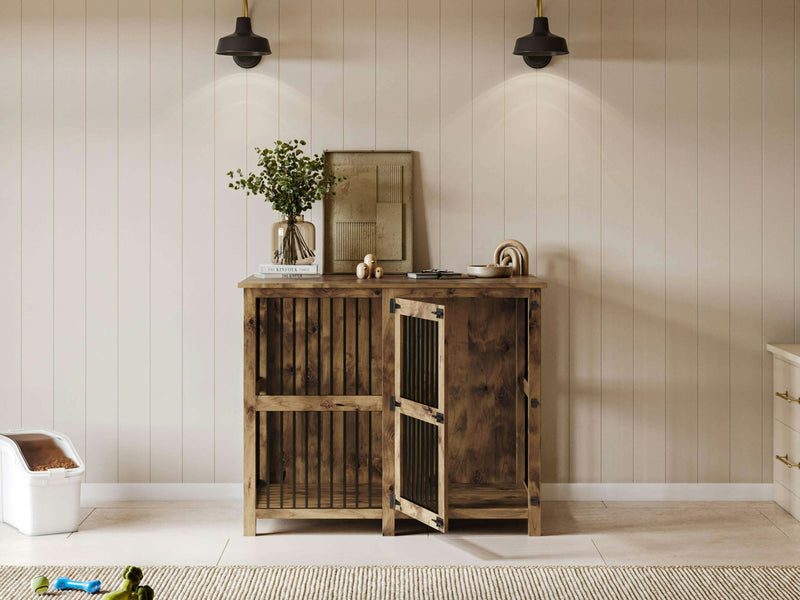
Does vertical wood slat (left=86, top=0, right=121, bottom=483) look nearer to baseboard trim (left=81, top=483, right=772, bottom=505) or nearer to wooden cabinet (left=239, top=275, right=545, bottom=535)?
baseboard trim (left=81, top=483, right=772, bottom=505)

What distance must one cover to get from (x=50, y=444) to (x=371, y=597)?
1.70m

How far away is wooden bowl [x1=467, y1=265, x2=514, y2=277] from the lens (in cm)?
341

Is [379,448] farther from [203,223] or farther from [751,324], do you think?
[751,324]

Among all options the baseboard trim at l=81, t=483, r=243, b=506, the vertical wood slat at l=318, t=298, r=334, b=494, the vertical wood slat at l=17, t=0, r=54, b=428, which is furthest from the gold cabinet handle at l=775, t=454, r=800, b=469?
the vertical wood slat at l=17, t=0, r=54, b=428

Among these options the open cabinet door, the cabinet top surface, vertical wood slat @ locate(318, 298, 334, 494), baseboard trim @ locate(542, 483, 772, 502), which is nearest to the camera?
the open cabinet door

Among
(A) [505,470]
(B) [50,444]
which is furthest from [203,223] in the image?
(A) [505,470]

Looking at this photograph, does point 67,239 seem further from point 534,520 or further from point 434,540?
point 534,520

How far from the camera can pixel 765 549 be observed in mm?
3109

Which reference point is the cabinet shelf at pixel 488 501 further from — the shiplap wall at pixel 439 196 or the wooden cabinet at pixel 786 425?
the wooden cabinet at pixel 786 425

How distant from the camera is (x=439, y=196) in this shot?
3672mm

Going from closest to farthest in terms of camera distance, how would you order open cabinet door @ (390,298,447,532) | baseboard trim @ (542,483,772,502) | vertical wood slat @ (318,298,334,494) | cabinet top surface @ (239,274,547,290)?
1. open cabinet door @ (390,298,447,532)
2. cabinet top surface @ (239,274,547,290)
3. vertical wood slat @ (318,298,334,494)
4. baseboard trim @ (542,483,772,502)

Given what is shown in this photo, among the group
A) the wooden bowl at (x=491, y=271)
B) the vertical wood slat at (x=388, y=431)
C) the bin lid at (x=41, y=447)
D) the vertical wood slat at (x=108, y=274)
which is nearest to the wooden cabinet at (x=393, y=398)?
the vertical wood slat at (x=388, y=431)

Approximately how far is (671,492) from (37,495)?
272cm

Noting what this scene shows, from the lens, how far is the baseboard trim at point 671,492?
3713mm
